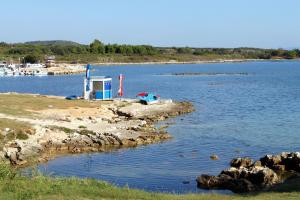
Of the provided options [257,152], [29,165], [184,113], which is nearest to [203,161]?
[257,152]

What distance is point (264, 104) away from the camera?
221ft

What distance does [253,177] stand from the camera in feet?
80.7

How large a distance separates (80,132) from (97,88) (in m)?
18.8

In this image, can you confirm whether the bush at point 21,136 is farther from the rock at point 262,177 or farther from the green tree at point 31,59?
the green tree at point 31,59

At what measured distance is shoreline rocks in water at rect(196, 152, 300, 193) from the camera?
24.0m

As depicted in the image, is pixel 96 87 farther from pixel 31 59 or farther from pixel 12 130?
pixel 31 59

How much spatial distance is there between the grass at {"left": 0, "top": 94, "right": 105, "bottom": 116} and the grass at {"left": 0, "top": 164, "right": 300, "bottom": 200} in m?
22.3

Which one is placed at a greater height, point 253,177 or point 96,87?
point 96,87

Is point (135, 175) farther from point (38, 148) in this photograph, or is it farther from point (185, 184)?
point (38, 148)

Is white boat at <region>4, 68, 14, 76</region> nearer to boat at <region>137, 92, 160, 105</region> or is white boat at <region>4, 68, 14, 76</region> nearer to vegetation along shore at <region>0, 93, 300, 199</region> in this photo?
vegetation along shore at <region>0, 93, 300, 199</region>

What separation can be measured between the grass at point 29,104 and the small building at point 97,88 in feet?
10.8

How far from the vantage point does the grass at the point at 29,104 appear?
1640 inches

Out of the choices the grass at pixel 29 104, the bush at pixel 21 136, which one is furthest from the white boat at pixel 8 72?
the bush at pixel 21 136

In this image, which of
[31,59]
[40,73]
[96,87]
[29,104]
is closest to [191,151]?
[29,104]
